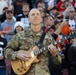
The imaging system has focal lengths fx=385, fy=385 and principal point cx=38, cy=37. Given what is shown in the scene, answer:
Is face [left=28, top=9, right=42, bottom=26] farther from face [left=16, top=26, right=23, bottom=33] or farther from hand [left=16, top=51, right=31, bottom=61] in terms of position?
face [left=16, top=26, right=23, bottom=33]

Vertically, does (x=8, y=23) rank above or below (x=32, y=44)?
below

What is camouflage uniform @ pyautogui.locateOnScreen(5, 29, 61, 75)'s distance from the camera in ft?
21.3

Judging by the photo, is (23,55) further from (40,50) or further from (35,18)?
(35,18)

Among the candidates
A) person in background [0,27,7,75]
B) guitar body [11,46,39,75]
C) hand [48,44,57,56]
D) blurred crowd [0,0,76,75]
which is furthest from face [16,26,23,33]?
hand [48,44,57,56]

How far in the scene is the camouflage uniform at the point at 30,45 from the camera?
648cm

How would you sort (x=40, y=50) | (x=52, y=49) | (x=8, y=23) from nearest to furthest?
1. (x=52, y=49)
2. (x=40, y=50)
3. (x=8, y=23)

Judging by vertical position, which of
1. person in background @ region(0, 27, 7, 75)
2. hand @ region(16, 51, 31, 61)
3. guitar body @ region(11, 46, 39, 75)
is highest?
hand @ region(16, 51, 31, 61)

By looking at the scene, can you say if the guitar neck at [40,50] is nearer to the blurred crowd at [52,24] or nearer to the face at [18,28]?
the blurred crowd at [52,24]

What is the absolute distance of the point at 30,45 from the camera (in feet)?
21.5

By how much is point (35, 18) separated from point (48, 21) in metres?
4.77

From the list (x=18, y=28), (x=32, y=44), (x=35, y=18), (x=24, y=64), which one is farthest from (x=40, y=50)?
(x=18, y=28)

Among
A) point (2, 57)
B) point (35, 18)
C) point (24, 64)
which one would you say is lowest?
point (2, 57)

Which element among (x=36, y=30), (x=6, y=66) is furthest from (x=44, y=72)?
(x=6, y=66)

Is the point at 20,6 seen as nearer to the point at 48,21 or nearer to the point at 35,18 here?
the point at 48,21
